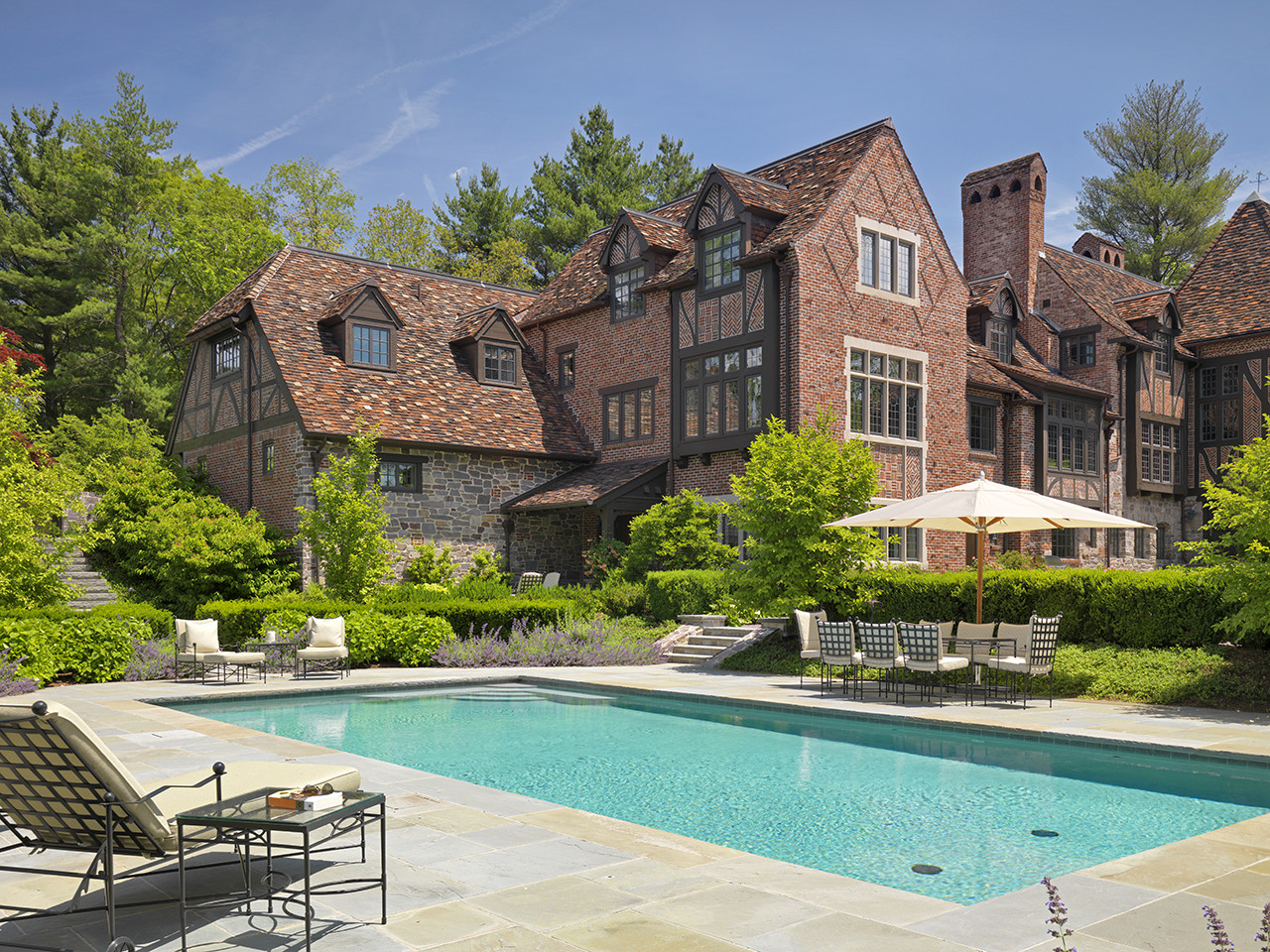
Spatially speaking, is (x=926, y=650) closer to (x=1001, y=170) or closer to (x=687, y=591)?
(x=687, y=591)

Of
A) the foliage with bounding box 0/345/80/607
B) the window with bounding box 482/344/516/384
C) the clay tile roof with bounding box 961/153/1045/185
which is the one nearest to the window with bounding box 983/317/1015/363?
the clay tile roof with bounding box 961/153/1045/185

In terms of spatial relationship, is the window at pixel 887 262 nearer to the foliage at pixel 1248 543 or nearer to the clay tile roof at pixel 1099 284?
the clay tile roof at pixel 1099 284

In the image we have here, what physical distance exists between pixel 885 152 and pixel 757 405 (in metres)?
7.07

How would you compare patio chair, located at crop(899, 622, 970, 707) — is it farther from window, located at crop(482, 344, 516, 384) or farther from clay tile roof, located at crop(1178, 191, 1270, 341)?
clay tile roof, located at crop(1178, 191, 1270, 341)

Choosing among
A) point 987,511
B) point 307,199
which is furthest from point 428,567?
point 307,199

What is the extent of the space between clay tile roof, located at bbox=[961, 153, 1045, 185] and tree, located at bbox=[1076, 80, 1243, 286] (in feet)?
56.2

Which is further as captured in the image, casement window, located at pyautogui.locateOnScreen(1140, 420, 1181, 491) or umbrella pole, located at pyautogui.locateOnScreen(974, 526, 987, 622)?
casement window, located at pyautogui.locateOnScreen(1140, 420, 1181, 491)

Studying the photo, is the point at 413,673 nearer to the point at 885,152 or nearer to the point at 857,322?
the point at 857,322

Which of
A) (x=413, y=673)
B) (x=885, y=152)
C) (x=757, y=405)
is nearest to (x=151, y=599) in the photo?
(x=413, y=673)

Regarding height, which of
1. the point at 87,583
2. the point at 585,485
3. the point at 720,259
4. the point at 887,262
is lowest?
the point at 87,583

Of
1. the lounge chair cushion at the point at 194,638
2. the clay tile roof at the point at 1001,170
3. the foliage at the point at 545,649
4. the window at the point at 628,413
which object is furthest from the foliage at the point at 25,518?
the clay tile roof at the point at 1001,170

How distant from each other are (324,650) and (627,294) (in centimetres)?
1321

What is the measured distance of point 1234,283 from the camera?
33.8m

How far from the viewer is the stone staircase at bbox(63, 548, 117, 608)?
71.8 feet
